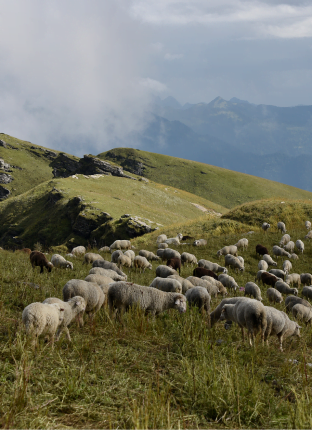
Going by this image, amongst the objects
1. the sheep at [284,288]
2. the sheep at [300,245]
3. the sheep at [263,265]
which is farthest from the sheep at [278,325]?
the sheep at [300,245]

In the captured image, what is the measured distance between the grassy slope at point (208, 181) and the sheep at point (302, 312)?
4500 inches

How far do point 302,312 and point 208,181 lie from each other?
133 m

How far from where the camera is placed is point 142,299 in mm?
7816

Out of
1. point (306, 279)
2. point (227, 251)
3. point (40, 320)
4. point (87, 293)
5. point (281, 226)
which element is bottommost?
point (40, 320)

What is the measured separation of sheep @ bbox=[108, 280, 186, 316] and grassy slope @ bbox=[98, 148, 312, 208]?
117 meters

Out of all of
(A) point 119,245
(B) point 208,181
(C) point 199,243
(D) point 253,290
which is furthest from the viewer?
(B) point 208,181

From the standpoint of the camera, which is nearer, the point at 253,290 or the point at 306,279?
the point at 253,290

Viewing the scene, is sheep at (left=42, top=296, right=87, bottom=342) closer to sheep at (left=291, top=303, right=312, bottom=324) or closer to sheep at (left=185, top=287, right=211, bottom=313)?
sheep at (left=185, top=287, right=211, bottom=313)

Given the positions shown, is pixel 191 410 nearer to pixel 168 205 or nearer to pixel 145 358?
pixel 145 358

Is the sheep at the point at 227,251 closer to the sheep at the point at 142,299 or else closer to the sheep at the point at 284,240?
the sheep at the point at 284,240

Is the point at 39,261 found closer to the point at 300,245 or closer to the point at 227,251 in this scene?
the point at 227,251

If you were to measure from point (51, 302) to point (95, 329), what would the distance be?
1167 millimetres

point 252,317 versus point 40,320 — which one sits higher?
point 252,317

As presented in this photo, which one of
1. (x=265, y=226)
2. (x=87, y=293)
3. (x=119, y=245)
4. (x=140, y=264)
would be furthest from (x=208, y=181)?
(x=87, y=293)
